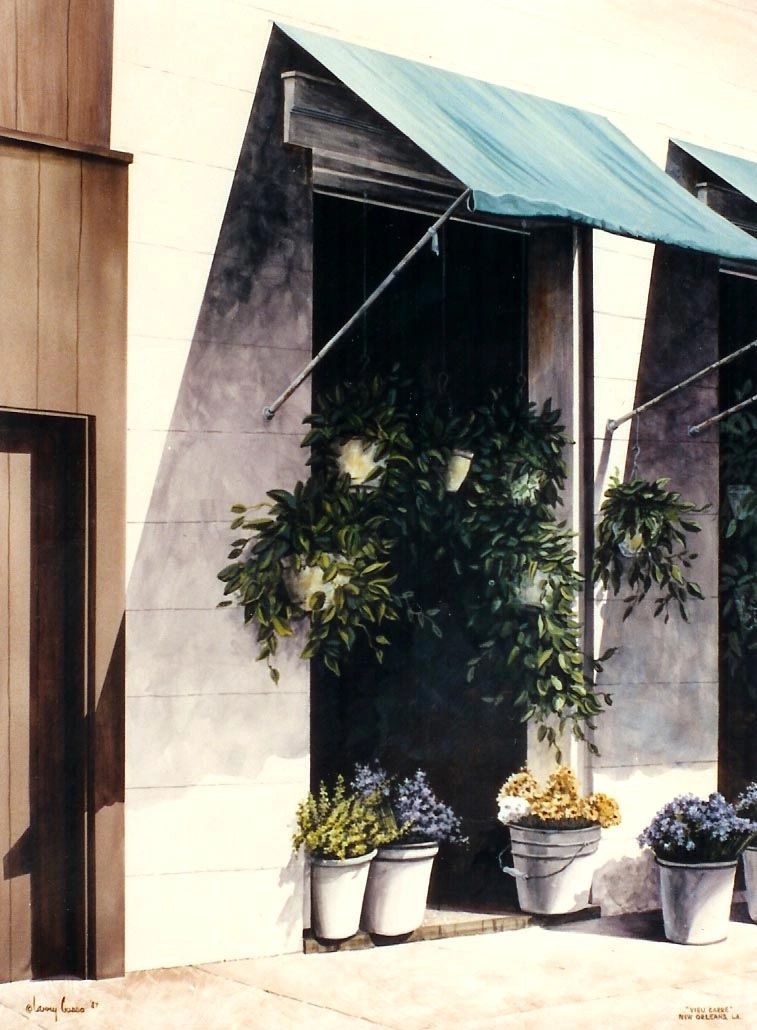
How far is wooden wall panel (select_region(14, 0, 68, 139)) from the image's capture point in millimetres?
6922

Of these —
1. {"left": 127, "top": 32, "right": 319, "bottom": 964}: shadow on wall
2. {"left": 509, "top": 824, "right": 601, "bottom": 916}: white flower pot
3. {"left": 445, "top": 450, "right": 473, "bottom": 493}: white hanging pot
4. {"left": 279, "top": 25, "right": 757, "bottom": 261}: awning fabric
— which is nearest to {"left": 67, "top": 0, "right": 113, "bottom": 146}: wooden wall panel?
{"left": 127, "top": 32, "right": 319, "bottom": 964}: shadow on wall

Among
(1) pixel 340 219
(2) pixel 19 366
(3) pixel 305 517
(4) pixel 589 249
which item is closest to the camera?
(2) pixel 19 366

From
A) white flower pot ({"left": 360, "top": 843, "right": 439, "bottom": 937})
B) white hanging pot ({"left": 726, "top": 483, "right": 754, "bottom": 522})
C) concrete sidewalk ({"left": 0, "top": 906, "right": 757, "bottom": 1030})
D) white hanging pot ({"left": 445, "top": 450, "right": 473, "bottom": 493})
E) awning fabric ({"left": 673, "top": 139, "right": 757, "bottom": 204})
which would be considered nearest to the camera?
concrete sidewalk ({"left": 0, "top": 906, "right": 757, "bottom": 1030})

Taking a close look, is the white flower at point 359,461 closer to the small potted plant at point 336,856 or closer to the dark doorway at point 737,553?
the small potted plant at point 336,856

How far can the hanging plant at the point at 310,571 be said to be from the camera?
24.3 ft

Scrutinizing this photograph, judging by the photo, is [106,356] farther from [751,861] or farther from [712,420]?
[751,861]

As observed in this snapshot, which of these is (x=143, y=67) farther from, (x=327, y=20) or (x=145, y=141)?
(x=327, y=20)

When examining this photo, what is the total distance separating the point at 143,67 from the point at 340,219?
4.82 feet

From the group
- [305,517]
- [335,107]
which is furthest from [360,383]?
[335,107]

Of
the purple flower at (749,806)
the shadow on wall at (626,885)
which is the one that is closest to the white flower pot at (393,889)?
the shadow on wall at (626,885)

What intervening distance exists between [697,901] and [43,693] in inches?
150

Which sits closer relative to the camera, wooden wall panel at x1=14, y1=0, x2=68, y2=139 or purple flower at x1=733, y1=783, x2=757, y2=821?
wooden wall panel at x1=14, y1=0, x2=68, y2=139

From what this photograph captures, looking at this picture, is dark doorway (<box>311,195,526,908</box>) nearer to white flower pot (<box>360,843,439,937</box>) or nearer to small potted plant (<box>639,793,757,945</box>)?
white flower pot (<box>360,843,439,937</box>)

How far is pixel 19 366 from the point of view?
22.4 feet
